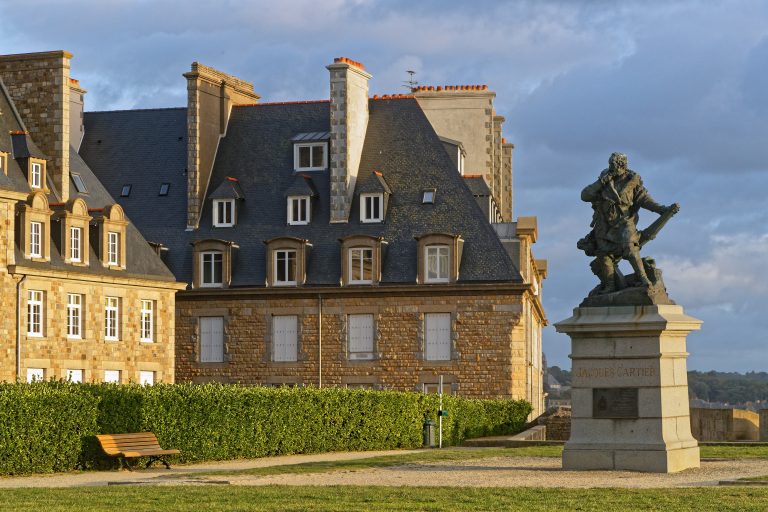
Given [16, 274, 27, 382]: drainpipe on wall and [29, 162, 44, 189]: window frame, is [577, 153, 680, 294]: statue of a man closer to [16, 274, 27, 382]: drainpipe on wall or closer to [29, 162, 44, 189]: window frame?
[16, 274, 27, 382]: drainpipe on wall

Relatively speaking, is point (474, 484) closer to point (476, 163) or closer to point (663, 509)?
point (663, 509)

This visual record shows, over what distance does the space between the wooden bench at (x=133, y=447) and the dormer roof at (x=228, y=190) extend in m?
30.5

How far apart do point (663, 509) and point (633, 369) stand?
685 centimetres

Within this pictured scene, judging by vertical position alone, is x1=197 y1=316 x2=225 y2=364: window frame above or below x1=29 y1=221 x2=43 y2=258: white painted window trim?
below

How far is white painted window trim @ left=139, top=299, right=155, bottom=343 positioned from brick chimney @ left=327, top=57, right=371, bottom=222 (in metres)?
8.81

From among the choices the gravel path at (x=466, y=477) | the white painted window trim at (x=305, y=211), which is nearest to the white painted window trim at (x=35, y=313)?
the white painted window trim at (x=305, y=211)

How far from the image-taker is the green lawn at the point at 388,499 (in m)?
20.1

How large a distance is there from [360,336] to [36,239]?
14.5 m

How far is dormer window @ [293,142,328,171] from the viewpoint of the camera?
6353 centimetres

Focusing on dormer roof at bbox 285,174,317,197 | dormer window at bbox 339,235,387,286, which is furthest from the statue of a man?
dormer roof at bbox 285,174,317,197

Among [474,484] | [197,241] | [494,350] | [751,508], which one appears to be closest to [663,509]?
[751,508]

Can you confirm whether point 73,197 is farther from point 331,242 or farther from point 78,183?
point 331,242

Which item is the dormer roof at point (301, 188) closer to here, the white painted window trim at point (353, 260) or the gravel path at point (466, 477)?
the white painted window trim at point (353, 260)

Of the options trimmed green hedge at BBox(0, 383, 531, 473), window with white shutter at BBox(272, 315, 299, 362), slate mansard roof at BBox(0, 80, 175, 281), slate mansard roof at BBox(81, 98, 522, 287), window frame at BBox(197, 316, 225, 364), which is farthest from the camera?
window frame at BBox(197, 316, 225, 364)
